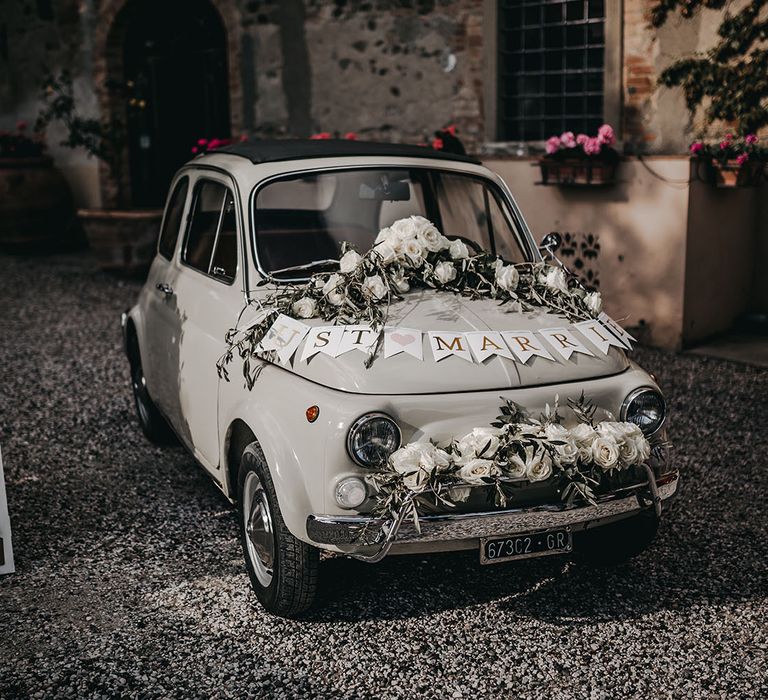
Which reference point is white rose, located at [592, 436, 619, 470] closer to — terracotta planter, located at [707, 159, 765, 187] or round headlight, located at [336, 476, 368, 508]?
round headlight, located at [336, 476, 368, 508]

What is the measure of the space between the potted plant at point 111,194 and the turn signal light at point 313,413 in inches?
255

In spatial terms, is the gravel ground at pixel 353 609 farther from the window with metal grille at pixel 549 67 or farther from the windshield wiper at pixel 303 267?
the window with metal grille at pixel 549 67

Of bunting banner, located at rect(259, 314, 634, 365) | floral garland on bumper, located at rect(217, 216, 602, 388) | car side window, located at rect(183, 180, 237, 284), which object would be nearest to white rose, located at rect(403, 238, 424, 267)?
floral garland on bumper, located at rect(217, 216, 602, 388)

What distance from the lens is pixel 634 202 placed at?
838cm

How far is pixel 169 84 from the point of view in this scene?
45.3 feet

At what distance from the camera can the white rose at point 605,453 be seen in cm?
340

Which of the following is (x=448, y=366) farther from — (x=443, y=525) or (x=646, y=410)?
(x=646, y=410)

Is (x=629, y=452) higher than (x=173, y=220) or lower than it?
lower

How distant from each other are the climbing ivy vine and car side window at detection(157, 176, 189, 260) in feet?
14.6

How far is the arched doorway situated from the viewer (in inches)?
521

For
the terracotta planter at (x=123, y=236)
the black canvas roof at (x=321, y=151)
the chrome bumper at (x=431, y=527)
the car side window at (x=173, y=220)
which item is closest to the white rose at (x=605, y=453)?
the chrome bumper at (x=431, y=527)

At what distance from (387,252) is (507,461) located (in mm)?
1082

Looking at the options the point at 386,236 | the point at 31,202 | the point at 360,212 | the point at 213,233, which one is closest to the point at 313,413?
the point at 386,236

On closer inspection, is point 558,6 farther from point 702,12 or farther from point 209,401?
point 209,401
